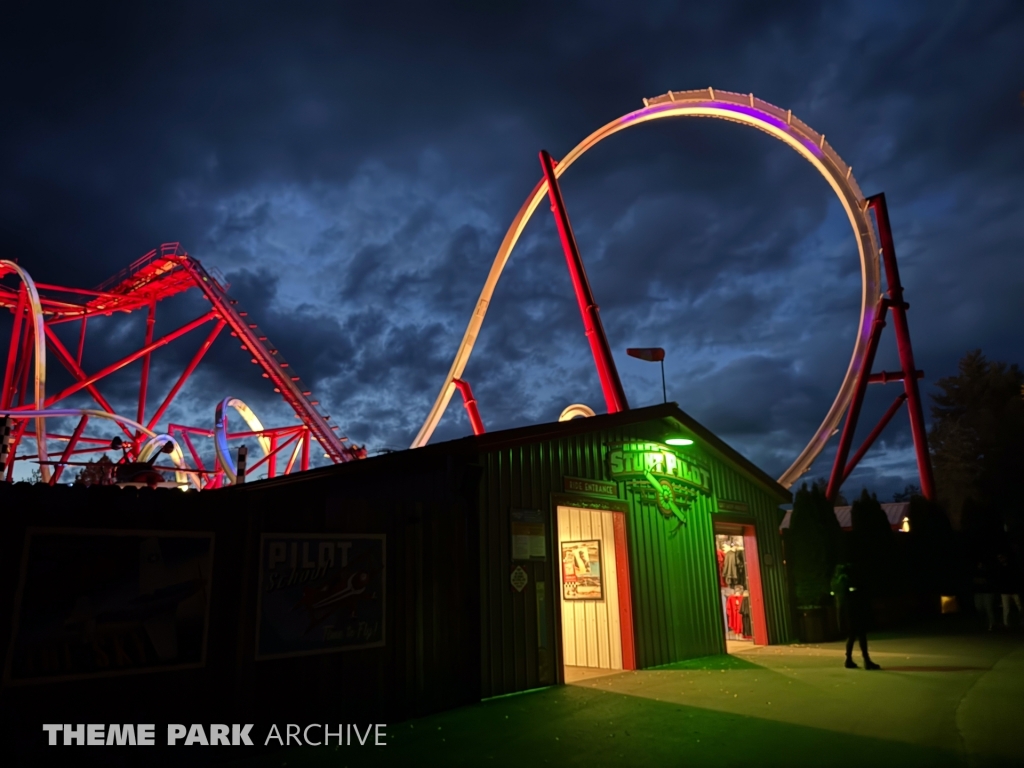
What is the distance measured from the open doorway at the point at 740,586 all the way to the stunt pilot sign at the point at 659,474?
1529 millimetres

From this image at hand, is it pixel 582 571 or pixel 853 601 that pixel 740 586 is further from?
pixel 853 601

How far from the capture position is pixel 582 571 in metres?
11.6

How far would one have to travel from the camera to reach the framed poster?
450 inches

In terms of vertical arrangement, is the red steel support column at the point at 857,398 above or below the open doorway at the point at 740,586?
above

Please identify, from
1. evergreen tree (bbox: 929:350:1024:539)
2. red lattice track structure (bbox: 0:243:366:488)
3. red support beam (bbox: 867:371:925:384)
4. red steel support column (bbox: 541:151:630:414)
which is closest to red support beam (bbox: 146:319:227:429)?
red lattice track structure (bbox: 0:243:366:488)

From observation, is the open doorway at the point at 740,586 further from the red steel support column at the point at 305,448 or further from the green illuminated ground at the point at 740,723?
the red steel support column at the point at 305,448

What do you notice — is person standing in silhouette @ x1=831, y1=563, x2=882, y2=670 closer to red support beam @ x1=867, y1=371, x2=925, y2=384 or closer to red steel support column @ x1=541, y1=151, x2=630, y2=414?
red steel support column @ x1=541, y1=151, x2=630, y2=414

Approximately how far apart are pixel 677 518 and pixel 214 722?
8355mm

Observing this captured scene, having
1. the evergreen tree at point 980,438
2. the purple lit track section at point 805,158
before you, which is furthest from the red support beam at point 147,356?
the evergreen tree at point 980,438

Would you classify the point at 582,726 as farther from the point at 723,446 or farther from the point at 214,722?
the point at 723,446

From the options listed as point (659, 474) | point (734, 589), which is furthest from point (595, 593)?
point (734, 589)

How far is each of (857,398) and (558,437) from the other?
1413 cm

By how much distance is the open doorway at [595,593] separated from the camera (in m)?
10.5

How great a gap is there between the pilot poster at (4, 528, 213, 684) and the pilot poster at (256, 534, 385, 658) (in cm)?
57
